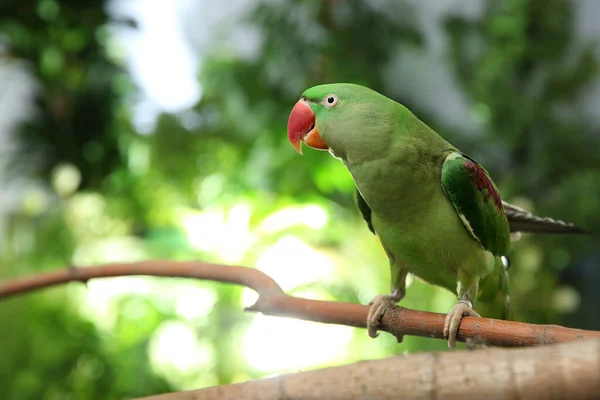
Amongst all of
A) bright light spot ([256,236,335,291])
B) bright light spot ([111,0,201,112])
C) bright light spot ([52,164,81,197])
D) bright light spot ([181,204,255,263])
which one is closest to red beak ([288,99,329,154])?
bright light spot ([256,236,335,291])

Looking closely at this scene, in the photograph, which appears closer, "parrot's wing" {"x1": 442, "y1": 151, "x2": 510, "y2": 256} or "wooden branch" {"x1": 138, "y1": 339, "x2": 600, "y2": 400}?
"wooden branch" {"x1": 138, "y1": 339, "x2": 600, "y2": 400}

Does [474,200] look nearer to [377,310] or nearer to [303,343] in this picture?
[377,310]

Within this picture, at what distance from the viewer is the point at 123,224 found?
5.23ft

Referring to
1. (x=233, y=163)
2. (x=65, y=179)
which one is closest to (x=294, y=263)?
(x=233, y=163)

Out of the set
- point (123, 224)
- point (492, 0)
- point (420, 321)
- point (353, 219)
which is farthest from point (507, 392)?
point (123, 224)

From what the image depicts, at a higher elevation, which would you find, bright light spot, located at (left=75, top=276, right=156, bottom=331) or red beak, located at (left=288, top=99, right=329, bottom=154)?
bright light spot, located at (left=75, top=276, right=156, bottom=331)

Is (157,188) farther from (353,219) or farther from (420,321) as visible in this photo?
(420,321)

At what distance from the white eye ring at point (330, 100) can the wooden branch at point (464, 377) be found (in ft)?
0.74

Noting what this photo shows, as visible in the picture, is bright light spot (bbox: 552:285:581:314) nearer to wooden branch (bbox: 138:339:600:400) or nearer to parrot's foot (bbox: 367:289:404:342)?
parrot's foot (bbox: 367:289:404:342)

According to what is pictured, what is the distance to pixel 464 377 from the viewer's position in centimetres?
23

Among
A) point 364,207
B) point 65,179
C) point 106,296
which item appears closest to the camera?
point 364,207

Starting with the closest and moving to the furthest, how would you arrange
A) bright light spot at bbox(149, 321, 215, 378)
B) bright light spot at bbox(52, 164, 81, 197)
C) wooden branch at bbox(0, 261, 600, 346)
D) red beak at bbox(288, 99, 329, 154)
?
wooden branch at bbox(0, 261, 600, 346), red beak at bbox(288, 99, 329, 154), bright light spot at bbox(149, 321, 215, 378), bright light spot at bbox(52, 164, 81, 197)

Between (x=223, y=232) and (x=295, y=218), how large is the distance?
260 millimetres

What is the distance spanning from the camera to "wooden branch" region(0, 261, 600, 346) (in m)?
0.35
